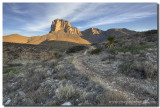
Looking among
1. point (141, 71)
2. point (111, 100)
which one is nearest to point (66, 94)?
point (111, 100)

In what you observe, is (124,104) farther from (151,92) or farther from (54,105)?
(54,105)

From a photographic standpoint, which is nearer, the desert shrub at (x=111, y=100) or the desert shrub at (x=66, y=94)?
the desert shrub at (x=111, y=100)

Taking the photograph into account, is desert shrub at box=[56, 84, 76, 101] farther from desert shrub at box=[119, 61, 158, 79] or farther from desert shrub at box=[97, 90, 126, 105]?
desert shrub at box=[119, 61, 158, 79]

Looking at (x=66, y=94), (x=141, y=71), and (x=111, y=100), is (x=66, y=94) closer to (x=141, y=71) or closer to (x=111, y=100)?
(x=111, y=100)

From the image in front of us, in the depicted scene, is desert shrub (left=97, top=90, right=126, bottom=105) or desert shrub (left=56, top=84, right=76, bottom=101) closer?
desert shrub (left=97, top=90, right=126, bottom=105)

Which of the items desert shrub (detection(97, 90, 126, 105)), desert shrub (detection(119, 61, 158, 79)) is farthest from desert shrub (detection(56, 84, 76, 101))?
desert shrub (detection(119, 61, 158, 79))

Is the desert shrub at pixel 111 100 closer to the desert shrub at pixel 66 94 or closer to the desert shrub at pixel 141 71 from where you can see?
the desert shrub at pixel 66 94

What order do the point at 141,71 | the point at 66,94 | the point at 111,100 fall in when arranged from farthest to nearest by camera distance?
1. the point at 141,71
2. the point at 66,94
3. the point at 111,100

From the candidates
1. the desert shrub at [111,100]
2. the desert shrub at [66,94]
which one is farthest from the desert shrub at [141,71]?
the desert shrub at [66,94]

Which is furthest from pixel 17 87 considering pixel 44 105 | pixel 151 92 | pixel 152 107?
pixel 151 92

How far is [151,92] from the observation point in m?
3.09

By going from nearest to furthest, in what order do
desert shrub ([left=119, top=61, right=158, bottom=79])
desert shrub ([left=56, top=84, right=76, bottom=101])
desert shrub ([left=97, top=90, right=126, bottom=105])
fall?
desert shrub ([left=97, top=90, right=126, bottom=105])
desert shrub ([left=56, top=84, right=76, bottom=101])
desert shrub ([left=119, top=61, right=158, bottom=79])

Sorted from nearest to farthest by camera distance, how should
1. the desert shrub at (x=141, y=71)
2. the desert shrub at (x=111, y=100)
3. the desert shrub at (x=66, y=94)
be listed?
the desert shrub at (x=111, y=100)
the desert shrub at (x=66, y=94)
the desert shrub at (x=141, y=71)

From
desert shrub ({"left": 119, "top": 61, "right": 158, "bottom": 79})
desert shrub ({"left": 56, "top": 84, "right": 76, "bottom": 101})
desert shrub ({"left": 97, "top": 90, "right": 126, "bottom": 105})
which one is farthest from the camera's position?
desert shrub ({"left": 119, "top": 61, "right": 158, "bottom": 79})
